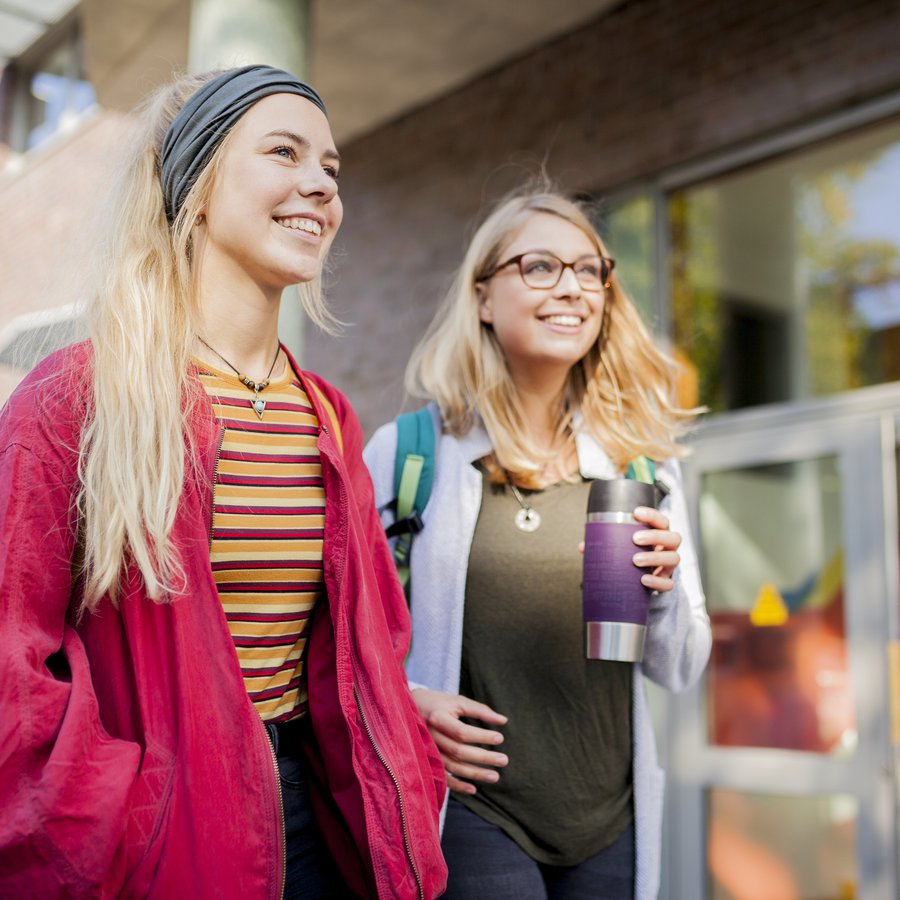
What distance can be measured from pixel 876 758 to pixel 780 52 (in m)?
3.39

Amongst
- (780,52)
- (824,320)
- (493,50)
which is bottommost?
(824,320)

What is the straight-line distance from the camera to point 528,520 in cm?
254

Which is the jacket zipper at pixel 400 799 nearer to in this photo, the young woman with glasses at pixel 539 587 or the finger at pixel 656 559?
the young woman with glasses at pixel 539 587

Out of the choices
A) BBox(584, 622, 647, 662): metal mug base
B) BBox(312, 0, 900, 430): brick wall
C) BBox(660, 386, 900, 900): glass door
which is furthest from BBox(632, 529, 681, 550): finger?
BBox(660, 386, 900, 900): glass door

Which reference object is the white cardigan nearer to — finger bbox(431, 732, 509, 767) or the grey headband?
finger bbox(431, 732, 509, 767)

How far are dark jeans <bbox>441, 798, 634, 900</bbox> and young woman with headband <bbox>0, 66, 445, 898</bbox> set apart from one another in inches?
14.8

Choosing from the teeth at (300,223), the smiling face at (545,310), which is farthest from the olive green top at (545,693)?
the teeth at (300,223)

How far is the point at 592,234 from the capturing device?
9.11 feet

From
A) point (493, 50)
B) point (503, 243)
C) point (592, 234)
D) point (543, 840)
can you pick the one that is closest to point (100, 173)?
point (503, 243)

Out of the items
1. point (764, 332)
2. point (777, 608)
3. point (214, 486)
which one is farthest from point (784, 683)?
point (214, 486)

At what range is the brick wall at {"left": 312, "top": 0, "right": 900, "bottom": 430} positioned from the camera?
527 cm

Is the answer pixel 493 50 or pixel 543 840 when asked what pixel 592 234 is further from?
pixel 493 50

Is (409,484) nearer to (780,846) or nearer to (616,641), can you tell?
(616,641)

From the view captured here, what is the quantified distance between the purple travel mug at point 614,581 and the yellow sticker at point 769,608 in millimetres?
3670
